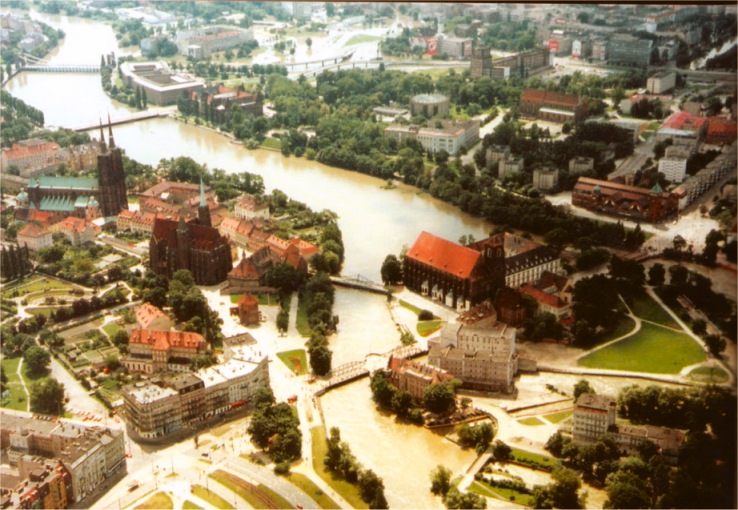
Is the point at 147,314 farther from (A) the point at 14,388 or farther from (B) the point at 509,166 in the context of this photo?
(B) the point at 509,166

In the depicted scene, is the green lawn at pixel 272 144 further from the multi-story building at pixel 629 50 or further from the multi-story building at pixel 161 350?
the multi-story building at pixel 161 350

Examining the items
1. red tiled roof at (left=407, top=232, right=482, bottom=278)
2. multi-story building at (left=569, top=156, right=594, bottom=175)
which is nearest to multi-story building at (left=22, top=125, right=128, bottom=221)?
red tiled roof at (left=407, top=232, right=482, bottom=278)

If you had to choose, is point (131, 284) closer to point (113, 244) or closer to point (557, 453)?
point (113, 244)

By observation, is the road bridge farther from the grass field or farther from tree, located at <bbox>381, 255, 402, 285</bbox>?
the grass field

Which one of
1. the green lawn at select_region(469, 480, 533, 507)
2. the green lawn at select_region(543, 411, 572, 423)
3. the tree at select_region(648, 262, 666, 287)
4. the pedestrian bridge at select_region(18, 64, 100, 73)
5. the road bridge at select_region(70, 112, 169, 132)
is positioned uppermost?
the pedestrian bridge at select_region(18, 64, 100, 73)

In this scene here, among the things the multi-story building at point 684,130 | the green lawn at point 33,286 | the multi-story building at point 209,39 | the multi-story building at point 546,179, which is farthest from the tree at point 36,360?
the multi-story building at point 209,39

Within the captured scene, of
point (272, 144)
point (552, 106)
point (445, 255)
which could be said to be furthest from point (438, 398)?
point (272, 144)
